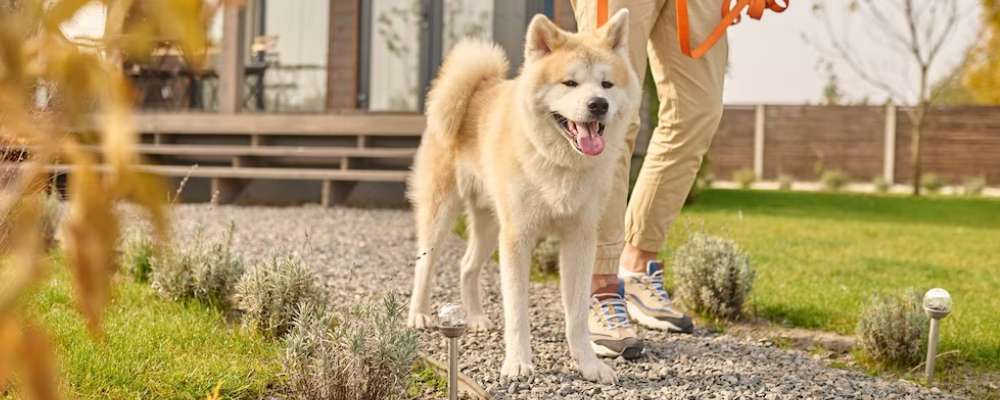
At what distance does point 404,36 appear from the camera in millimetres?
10430

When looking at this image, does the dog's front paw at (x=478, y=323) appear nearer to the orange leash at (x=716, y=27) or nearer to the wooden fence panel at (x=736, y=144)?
the orange leash at (x=716, y=27)

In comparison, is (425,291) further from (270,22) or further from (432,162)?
(270,22)

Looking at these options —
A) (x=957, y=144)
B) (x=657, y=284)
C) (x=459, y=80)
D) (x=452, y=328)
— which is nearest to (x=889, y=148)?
(x=957, y=144)

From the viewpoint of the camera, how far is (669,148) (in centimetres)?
340

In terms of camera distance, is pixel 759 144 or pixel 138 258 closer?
pixel 138 258

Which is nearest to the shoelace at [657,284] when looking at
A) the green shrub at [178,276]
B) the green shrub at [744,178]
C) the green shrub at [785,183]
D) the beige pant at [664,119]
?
the beige pant at [664,119]

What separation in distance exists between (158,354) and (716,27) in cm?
204

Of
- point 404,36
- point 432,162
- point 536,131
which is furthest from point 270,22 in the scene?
point 536,131

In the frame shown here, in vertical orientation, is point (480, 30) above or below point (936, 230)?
above

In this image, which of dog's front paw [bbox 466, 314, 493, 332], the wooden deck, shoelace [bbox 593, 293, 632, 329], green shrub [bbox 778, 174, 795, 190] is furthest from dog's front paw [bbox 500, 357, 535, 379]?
green shrub [bbox 778, 174, 795, 190]

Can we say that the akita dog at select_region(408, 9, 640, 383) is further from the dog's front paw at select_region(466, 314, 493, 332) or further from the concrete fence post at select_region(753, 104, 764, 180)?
the concrete fence post at select_region(753, 104, 764, 180)

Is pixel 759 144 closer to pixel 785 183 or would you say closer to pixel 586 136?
pixel 785 183

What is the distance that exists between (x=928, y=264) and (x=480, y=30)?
547cm

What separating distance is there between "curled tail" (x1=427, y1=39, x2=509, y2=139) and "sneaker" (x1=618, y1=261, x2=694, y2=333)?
0.86 meters
